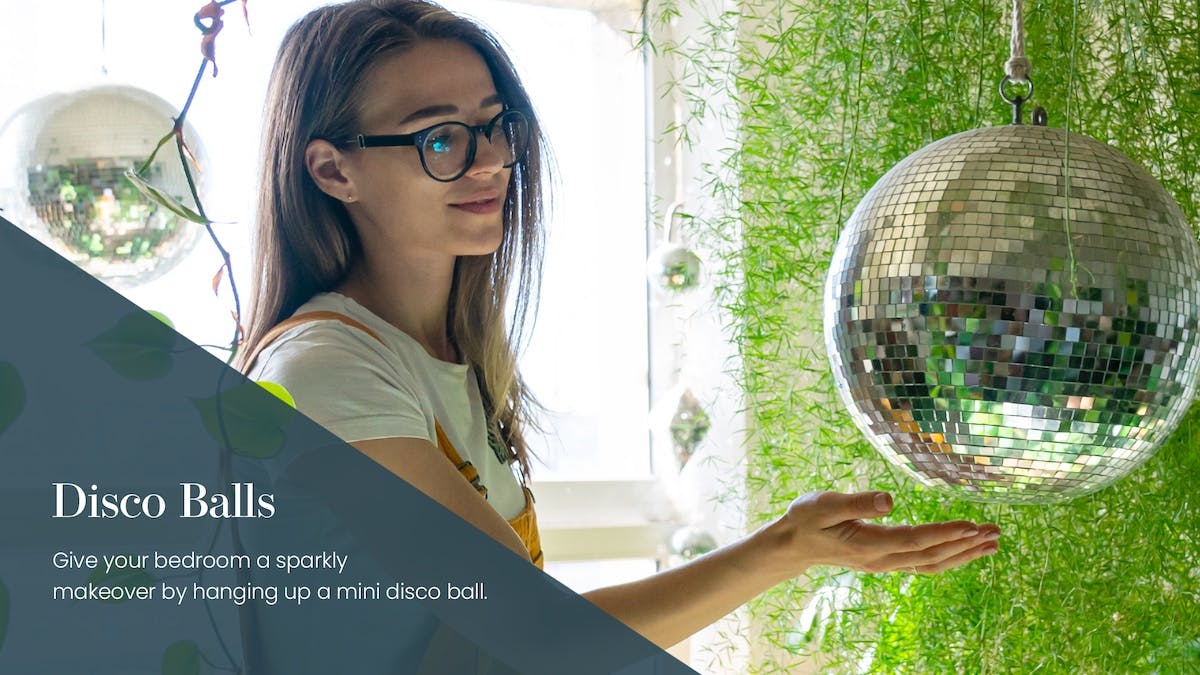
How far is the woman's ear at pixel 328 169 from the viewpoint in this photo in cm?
102

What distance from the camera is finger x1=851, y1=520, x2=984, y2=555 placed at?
0.83m

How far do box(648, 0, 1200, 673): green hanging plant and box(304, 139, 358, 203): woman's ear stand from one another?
0.46m

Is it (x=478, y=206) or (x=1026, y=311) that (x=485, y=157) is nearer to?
(x=478, y=206)

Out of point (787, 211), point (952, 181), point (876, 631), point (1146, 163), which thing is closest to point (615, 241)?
point (787, 211)

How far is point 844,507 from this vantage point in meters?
0.86

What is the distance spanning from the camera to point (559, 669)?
2.96ft

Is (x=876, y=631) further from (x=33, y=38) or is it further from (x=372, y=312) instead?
(x=33, y=38)

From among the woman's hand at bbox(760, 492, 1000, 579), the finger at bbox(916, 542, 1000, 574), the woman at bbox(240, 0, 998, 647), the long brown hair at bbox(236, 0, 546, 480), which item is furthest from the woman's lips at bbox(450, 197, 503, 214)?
the finger at bbox(916, 542, 1000, 574)

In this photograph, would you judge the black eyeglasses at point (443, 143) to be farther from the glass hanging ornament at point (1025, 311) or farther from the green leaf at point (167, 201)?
the green leaf at point (167, 201)

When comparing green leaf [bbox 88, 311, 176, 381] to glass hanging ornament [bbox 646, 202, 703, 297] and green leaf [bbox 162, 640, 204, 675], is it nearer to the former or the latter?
green leaf [bbox 162, 640, 204, 675]

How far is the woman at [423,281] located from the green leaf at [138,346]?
434 mm

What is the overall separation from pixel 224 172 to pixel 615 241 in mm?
678

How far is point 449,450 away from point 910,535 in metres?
0.41
